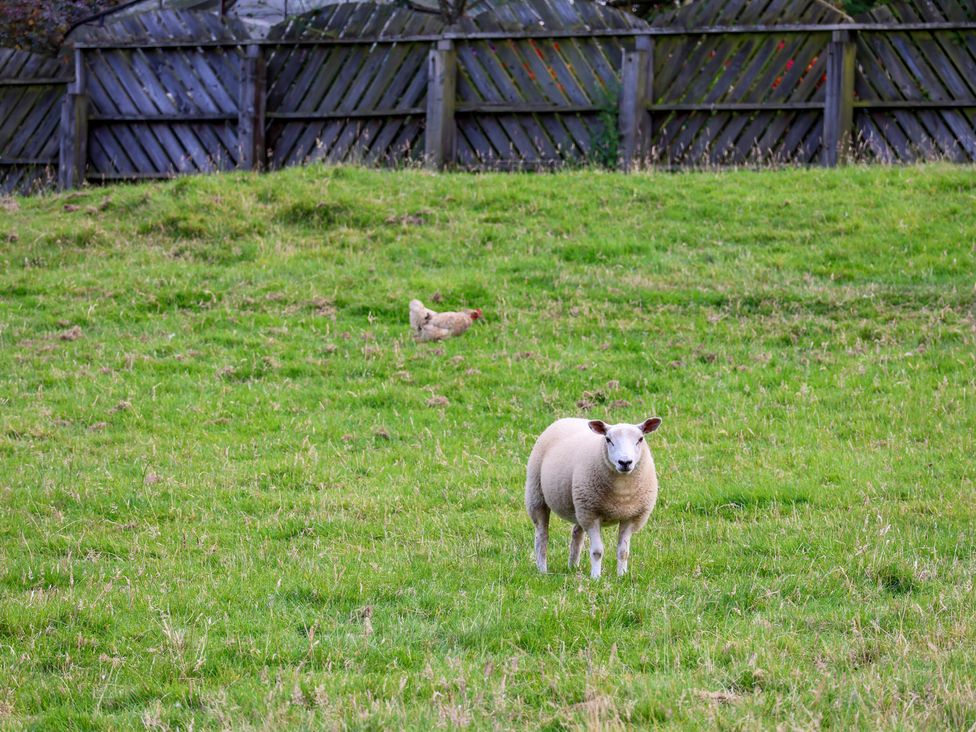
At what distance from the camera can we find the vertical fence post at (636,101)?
19.9m

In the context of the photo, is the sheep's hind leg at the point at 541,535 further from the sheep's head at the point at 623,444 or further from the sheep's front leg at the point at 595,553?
the sheep's head at the point at 623,444

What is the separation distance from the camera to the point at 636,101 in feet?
65.2

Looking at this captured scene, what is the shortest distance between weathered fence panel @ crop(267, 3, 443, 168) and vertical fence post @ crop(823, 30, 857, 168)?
6.81 meters

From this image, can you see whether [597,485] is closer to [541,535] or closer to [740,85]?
[541,535]

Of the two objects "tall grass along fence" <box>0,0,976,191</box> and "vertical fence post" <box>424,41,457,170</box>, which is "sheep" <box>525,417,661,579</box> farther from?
"vertical fence post" <box>424,41,457,170</box>

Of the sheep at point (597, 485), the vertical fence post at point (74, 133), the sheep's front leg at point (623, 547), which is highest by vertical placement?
the vertical fence post at point (74, 133)

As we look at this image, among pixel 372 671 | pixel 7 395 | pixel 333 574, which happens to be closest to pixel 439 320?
pixel 7 395

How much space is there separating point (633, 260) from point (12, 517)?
9.25m

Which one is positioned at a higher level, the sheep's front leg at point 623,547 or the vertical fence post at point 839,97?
the vertical fence post at point 839,97

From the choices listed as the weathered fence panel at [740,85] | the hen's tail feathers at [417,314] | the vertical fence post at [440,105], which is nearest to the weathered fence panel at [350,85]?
the vertical fence post at [440,105]

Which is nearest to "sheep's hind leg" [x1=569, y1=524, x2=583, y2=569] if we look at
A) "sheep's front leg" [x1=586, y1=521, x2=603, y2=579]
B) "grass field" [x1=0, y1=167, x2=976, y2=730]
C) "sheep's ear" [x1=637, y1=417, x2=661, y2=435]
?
"grass field" [x1=0, y1=167, x2=976, y2=730]

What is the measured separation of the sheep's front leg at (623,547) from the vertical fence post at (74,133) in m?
18.1

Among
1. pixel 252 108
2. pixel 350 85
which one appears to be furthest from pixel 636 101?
pixel 252 108

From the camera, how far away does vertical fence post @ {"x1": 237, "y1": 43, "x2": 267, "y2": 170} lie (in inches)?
862
